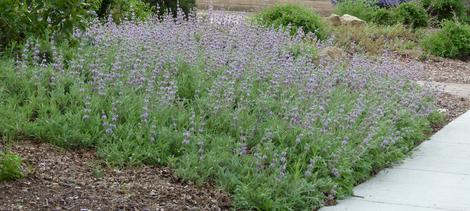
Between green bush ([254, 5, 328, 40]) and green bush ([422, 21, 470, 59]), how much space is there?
1.83 metres

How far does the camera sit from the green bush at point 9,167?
508 cm

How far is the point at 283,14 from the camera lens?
13.5m

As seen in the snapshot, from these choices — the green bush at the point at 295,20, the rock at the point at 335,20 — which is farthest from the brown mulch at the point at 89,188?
the rock at the point at 335,20

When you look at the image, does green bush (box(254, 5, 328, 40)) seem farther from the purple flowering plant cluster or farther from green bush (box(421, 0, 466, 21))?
green bush (box(421, 0, 466, 21))

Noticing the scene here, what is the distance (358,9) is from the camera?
17.1 m

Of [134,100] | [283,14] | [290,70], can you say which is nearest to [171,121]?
[134,100]

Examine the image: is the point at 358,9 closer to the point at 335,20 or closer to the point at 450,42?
the point at 335,20

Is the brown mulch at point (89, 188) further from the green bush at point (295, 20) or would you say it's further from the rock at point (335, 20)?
the rock at point (335, 20)

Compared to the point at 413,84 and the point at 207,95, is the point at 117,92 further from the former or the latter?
the point at 413,84

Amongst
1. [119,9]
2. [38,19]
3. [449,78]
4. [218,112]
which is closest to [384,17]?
[449,78]

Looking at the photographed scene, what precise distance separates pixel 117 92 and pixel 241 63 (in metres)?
1.45

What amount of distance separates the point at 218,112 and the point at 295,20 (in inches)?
275

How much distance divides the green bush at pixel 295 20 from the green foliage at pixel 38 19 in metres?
5.60

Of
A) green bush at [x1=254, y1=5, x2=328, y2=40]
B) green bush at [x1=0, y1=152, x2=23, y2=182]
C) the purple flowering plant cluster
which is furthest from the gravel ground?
green bush at [x1=0, y1=152, x2=23, y2=182]
